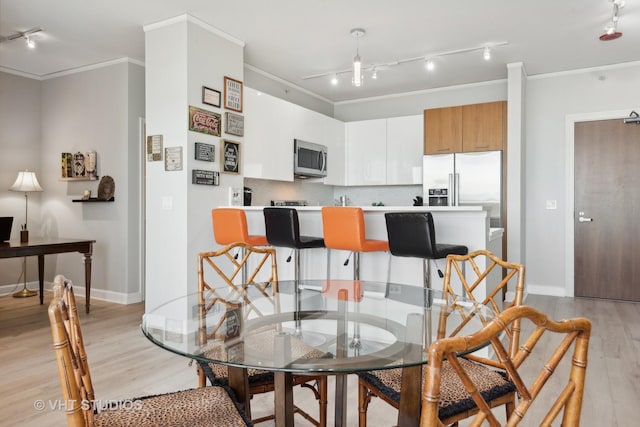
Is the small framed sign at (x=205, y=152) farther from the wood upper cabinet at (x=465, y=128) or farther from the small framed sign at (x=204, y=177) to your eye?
the wood upper cabinet at (x=465, y=128)

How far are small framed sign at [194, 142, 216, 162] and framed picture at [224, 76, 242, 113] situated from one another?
46cm

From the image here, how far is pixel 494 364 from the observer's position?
1.65 metres

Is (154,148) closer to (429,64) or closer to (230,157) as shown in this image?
(230,157)

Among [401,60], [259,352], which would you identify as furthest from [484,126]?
[259,352]

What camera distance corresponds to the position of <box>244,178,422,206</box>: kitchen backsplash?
17.8ft

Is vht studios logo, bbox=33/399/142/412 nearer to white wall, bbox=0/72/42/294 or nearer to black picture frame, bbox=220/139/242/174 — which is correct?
black picture frame, bbox=220/139/242/174

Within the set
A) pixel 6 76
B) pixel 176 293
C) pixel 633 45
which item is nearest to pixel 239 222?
pixel 176 293

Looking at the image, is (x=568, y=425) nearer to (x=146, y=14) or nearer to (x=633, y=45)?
(x=146, y=14)

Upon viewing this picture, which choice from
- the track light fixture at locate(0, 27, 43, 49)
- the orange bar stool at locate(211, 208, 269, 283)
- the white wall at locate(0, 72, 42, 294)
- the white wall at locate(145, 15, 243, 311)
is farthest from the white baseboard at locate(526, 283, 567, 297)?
the white wall at locate(0, 72, 42, 294)

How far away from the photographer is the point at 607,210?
5.06 metres

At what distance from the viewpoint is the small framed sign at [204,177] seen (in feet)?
12.5

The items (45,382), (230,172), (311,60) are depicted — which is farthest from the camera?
(311,60)

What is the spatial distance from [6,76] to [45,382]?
415cm

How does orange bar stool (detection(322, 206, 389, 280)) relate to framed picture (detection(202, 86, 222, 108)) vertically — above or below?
below
